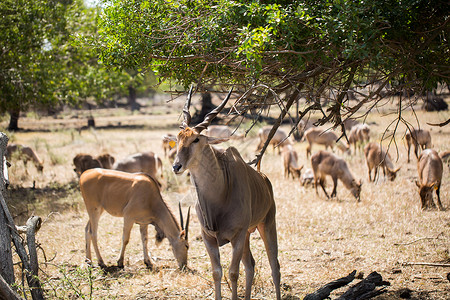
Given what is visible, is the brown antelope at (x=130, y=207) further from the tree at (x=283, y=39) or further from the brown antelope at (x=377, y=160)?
the brown antelope at (x=377, y=160)

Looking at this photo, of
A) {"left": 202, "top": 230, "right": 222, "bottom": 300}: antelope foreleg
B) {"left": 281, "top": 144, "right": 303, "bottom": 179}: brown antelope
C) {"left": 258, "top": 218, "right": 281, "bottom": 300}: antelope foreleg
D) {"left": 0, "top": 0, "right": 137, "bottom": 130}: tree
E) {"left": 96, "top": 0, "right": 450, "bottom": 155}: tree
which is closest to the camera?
{"left": 96, "top": 0, "right": 450, "bottom": 155}: tree

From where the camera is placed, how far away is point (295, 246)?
8273 millimetres

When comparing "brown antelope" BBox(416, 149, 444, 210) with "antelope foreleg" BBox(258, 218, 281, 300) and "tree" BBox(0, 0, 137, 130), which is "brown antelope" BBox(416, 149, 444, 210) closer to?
"antelope foreleg" BBox(258, 218, 281, 300)

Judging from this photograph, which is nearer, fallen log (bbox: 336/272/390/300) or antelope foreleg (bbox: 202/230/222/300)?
fallen log (bbox: 336/272/390/300)

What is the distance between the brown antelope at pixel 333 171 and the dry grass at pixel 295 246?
359 mm

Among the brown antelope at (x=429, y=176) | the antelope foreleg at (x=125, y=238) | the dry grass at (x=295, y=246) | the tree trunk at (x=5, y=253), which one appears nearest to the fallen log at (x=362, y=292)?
the dry grass at (x=295, y=246)

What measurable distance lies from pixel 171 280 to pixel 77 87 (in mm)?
9498

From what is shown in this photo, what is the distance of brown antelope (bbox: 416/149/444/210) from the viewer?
1005 centimetres

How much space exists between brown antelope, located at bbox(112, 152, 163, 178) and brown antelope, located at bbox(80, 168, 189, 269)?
504 centimetres

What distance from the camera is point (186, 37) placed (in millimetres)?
5473

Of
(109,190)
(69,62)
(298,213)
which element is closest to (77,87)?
(69,62)

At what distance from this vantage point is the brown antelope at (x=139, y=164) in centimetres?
1366

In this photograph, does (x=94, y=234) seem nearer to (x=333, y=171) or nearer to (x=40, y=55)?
(x=333, y=171)

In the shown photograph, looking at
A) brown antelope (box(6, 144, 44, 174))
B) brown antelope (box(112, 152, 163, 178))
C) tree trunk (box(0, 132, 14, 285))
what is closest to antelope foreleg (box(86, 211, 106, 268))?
tree trunk (box(0, 132, 14, 285))
